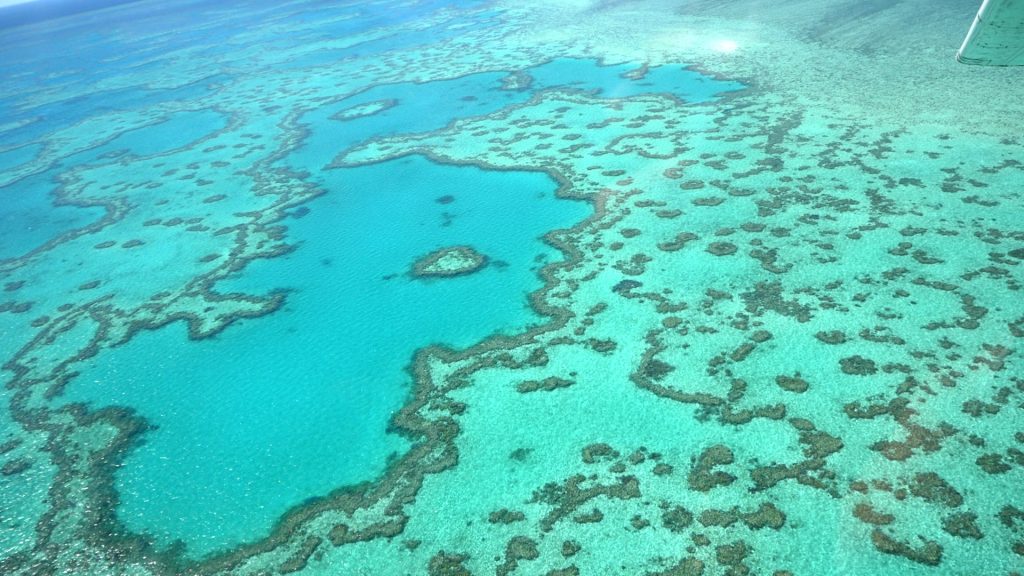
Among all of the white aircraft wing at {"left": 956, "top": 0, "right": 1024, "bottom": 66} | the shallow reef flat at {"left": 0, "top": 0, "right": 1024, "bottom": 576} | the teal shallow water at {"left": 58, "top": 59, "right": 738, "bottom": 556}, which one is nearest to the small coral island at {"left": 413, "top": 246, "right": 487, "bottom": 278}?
the shallow reef flat at {"left": 0, "top": 0, "right": 1024, "bottom": 576}

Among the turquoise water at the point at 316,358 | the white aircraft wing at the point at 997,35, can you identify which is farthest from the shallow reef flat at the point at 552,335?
the white aircraft wing at the point at 997,35

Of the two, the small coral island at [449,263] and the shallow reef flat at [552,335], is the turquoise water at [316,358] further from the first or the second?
the small coral island at [449,263]

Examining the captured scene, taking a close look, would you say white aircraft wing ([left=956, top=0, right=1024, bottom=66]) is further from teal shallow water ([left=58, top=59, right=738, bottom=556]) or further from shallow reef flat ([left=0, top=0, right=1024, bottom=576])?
teal shallow water ([left=58, top=59, right=738, bottom=556])

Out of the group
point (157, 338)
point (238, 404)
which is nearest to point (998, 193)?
point (238, 404)

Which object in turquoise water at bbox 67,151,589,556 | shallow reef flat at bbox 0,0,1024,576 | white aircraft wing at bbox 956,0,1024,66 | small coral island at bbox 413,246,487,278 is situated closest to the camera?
shallow reef flat at bbox 0,0,1024,576

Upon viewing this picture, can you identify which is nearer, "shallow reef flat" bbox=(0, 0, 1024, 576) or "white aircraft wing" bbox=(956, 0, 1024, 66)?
"shallow reef flat" bbox=(0, 0, 1024, 576)
